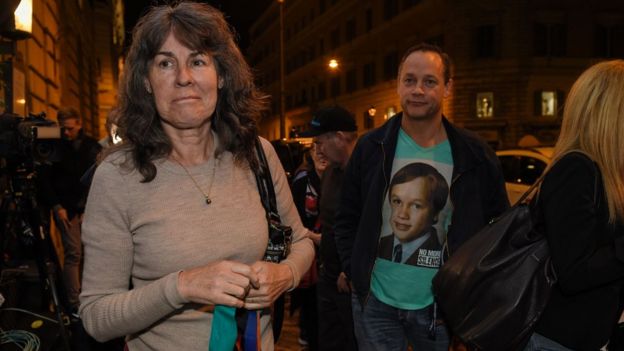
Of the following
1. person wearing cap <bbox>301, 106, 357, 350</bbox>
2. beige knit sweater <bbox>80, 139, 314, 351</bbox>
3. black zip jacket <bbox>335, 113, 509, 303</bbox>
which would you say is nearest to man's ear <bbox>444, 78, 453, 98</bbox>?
black zip jacket <bbox>335, 113, 509, 303</bbox>

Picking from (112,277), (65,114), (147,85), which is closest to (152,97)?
(147,85)

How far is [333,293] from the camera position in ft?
12.2

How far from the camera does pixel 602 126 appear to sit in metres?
1.99

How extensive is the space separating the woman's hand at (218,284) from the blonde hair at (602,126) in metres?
1.27

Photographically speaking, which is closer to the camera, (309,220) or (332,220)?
(332,220)

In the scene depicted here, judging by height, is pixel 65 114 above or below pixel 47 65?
below

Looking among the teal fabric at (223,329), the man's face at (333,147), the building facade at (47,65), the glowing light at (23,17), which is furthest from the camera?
the building facade at (47,65)

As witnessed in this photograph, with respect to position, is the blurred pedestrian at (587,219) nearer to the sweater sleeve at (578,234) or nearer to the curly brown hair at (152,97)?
the sweater sleeve at (578,234)

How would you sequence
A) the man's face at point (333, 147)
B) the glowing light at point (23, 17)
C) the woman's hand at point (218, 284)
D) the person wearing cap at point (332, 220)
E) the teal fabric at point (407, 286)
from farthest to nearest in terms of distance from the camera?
the glowing light at point (23, 17) → the man's face at point (333, 147) → the person wearing cap at point (332, 220) → the teal fabric at point (407, 286) → the woman's hand at point (218, 284)

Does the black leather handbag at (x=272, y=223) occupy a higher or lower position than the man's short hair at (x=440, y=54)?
lower

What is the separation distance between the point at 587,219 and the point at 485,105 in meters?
24.9

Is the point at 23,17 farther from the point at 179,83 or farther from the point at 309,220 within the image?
the point at 179,83

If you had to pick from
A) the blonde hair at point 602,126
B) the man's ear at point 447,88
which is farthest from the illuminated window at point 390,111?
the blonde hair at point 602,126

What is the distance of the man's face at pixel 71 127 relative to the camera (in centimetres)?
583
